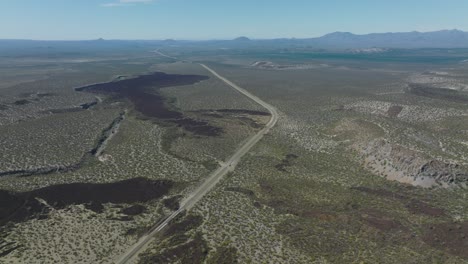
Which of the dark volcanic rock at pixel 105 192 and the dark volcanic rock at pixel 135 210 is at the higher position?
the dark volcanic rock at pixel 105 192

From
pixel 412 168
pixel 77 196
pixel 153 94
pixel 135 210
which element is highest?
pixel 153 94

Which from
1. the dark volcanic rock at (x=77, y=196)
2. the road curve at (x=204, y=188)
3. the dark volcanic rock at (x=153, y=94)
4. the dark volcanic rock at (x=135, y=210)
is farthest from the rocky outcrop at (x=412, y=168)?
the dark volcanic rock at (x=135, y=210)

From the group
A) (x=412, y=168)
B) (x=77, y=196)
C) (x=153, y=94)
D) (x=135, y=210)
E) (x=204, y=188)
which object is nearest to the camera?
(x=135, y=210)

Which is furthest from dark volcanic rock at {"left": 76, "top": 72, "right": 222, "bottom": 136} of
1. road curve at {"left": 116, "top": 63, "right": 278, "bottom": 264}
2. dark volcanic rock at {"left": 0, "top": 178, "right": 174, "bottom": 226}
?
dark volcanic rock at {"left": 0, "top": 178, "right": 174, "bottom": 226}

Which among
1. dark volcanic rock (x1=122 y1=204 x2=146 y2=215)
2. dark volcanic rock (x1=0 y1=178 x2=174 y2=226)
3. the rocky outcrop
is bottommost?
dark volcanic rock (x1=122 y1=204 x2=146 y2=215)

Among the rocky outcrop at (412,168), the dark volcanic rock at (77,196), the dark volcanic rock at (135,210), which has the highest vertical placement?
the rocky outcrop at (412,168)

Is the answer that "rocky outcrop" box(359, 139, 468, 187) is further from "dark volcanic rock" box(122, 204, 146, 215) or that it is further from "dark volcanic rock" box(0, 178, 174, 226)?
"dark volcanic rock" box(122, 204, 146, 215)

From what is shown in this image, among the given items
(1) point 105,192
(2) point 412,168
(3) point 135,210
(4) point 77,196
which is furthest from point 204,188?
(2) point 412,168

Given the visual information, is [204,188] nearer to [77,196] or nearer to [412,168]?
[77,196]

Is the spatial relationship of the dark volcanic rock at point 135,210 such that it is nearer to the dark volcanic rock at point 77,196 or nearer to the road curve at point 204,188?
the dark volcanic rock at point 77,196

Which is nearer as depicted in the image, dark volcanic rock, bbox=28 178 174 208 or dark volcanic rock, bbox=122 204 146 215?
dark volcanic rock, bbox=122 204 146 215

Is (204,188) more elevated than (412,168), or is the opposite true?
(412,168)

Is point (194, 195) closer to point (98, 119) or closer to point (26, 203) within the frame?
point (26, 203)
